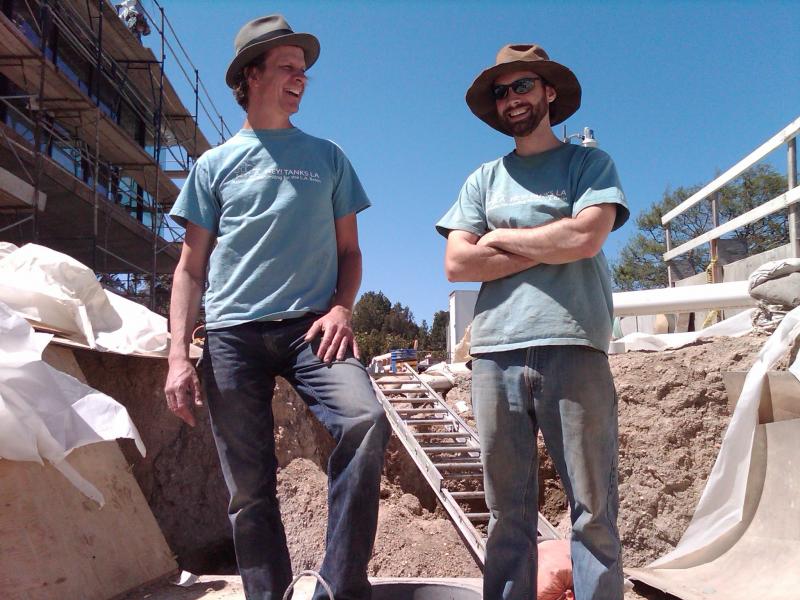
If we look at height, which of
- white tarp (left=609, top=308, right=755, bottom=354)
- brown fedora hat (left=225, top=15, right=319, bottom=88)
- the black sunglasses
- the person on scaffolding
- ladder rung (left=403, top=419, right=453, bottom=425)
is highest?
the person on scaffolding

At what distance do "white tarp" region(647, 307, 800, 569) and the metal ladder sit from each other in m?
0.87

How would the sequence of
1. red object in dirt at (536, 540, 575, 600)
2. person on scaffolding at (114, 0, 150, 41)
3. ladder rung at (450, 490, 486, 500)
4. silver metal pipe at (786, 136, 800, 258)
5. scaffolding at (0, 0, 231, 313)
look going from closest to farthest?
red object in dirt at (536, 540, 575, 600)
ladder rung at (450, 490, 486, 500)
silver metal pipe at (786, 136, 800, 258)
scaffolding at (0, 0, 231, 313)
person on scaffolding at (114, 0, 150, 41)

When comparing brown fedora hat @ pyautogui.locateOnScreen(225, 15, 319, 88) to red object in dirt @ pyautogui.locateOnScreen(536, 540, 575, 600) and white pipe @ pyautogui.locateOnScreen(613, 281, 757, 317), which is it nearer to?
red object in dirt @ pyautogui.locateOnScreen(536, 540, 575, 600)

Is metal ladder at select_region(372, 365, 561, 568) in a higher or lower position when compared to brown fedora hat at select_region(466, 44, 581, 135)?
lower

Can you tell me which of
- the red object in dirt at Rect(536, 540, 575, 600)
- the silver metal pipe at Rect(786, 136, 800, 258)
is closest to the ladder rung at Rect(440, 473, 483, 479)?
the red object in dirt at Rect(536, 540, 575, 600)

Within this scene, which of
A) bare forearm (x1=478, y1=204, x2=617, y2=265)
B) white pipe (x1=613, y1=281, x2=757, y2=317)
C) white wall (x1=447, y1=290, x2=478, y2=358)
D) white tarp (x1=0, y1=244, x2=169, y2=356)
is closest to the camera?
bare forearm (x1=478, y1=204, x2=617, y2=265)

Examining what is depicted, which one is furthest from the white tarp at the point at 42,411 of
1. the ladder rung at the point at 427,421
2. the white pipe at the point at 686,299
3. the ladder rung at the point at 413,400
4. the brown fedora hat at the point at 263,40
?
the white pipe at the point at 686,299

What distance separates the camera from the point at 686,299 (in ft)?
22.7

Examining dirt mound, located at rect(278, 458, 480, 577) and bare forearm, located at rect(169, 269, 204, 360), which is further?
dirt mound, located at rect(278, 458, 480, 577)

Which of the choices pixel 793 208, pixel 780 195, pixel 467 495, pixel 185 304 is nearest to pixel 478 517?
pixel 467 495

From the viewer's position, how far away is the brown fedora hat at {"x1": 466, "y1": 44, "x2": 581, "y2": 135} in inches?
97.6

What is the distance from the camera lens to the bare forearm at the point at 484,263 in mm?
2371

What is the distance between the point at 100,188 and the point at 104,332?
436 inches

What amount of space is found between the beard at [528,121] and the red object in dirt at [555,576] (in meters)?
1.77
